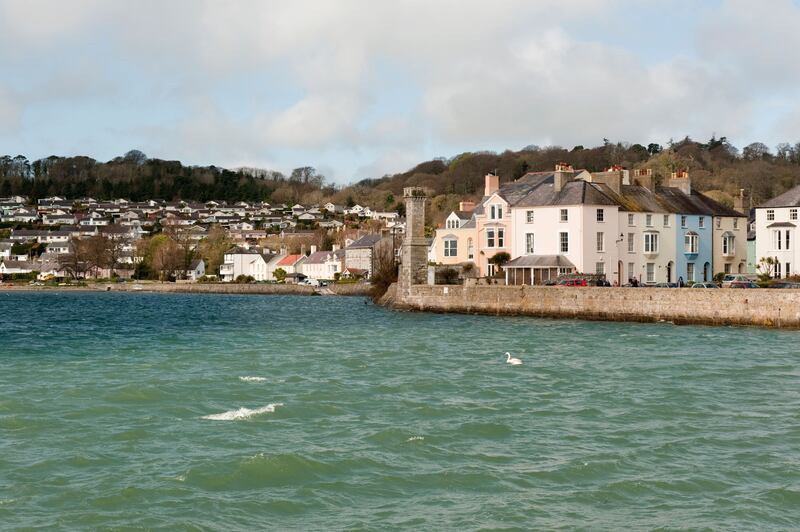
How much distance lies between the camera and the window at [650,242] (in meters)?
57.8

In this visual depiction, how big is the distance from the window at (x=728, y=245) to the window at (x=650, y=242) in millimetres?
8470

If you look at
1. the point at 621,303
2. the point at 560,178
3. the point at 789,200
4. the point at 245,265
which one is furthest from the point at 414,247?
the point at 245,265

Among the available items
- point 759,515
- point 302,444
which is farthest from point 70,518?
point 759,515

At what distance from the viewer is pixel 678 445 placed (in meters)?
15.8

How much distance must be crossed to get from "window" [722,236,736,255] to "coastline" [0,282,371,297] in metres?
40.5

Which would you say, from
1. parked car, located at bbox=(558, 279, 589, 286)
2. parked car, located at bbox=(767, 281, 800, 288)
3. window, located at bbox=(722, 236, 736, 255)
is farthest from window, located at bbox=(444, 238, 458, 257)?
parked car, located at bbox=(767, 281, 800, 288)

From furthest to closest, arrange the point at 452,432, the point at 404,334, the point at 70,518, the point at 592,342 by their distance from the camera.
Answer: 1. the point at 404,334
2. the point at 592,342
3. the point at 452,432
4. the point at 70,518

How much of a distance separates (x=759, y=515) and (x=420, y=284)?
4342cm

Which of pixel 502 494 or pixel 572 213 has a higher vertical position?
pixel 572 213

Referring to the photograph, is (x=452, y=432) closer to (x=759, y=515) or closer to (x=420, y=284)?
(x=759, y=515)

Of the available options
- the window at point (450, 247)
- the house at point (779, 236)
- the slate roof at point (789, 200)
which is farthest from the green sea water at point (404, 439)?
the window at point (450, 247)

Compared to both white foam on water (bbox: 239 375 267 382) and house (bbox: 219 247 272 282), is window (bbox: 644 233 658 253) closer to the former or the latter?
white foam on water (bbox: 239 375 267 382)

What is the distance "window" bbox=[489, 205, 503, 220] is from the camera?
2429 inches

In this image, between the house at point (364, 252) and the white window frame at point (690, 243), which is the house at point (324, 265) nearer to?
the house at point (364, 252)
